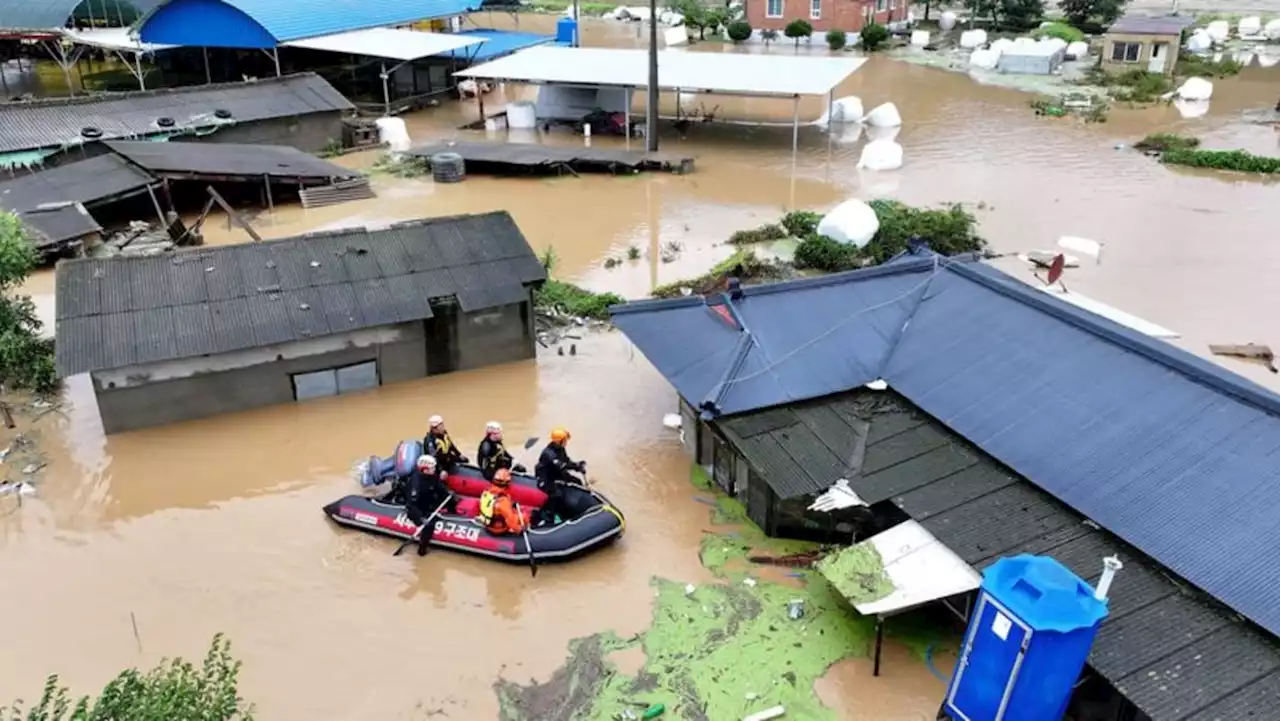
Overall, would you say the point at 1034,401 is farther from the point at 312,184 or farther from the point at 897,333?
the point at 312,184

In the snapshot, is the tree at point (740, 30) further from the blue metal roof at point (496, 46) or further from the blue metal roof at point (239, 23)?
the blue metal roof at point (239, 23)

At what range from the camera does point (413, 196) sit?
24.3 meters

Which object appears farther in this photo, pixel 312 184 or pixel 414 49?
pixel 414 49

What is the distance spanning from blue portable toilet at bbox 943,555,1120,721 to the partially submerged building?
78.7ft

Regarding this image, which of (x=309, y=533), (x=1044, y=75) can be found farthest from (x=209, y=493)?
(x=1044, y=75)

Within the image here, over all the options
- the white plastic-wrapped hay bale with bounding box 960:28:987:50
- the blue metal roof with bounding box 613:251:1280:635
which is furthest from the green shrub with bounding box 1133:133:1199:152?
the white plastic-wrapped hay bale with bounding box 960:28:987:50

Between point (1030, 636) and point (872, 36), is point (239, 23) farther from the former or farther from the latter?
point (1030, 636)

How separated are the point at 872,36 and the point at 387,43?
24.2 meters

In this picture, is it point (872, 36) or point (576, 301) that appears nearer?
point (576, 301)

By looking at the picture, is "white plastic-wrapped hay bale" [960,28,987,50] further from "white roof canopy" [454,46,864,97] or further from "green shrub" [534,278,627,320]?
"green shrub" [534,278,627,320]

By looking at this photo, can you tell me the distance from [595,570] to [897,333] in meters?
4.97

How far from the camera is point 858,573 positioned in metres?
8.88

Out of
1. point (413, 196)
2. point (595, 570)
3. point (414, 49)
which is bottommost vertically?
point (595, 570)

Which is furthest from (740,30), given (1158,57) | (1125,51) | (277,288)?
(277,288)
